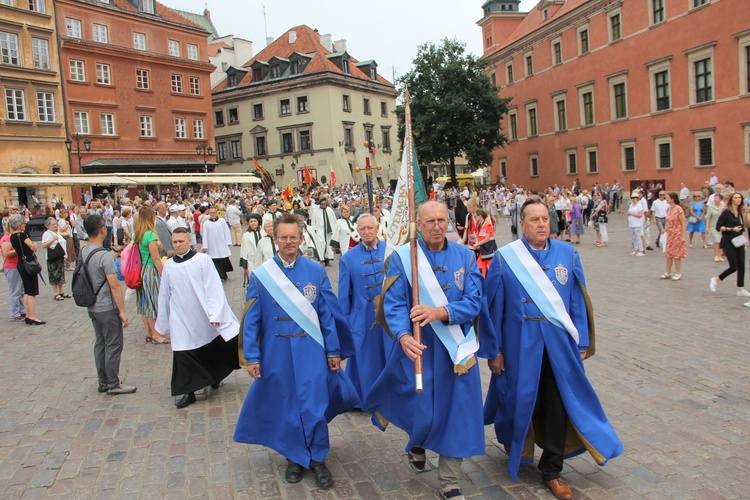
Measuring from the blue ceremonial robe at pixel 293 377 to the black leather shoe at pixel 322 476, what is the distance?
0.10 meters

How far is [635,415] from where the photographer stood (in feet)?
18.0

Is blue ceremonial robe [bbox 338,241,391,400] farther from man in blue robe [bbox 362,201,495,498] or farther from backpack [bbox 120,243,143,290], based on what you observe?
backpack [bbox 120,243,143,290]

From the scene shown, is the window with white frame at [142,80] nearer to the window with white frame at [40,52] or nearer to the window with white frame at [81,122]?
the window with white frame at [81,122]

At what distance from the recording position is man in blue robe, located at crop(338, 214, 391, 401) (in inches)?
221

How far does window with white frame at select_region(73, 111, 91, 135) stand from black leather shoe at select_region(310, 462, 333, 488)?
43.0m

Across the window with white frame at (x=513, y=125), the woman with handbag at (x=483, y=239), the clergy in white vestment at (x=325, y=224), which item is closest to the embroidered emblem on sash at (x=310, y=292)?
the woman with handbag at (x=483, y=239)

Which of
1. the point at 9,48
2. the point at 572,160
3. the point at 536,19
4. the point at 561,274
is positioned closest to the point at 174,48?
the point at 9,48

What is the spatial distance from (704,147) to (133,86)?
38.4 m

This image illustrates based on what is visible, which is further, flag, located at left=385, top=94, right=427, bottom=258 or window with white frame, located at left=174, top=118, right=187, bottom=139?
window with white frame, located at left=174, top=118, right=187, bottom=139

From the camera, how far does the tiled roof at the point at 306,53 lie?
2274 inches

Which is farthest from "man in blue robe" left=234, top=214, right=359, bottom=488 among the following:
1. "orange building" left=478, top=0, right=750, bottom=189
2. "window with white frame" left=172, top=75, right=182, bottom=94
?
"window with white frame" left=172, top=75, right=182, bottom=94

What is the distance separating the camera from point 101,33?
43.2m

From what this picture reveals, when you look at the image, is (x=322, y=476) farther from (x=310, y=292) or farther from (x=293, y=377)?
(x=310, y=292)

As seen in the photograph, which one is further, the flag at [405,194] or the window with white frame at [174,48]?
the window with white frame at [174,48]
